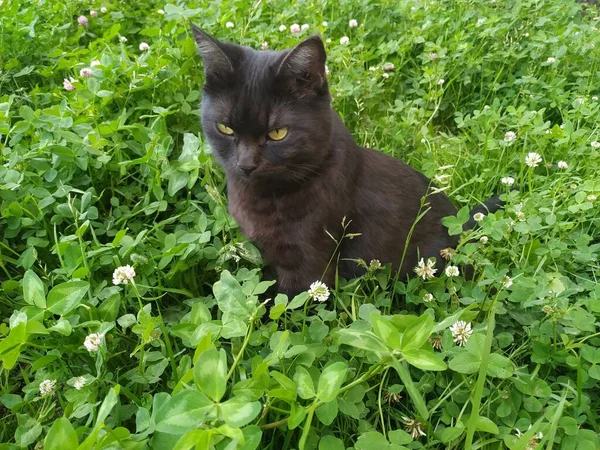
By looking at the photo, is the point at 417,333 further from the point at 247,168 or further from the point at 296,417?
the point at 247,168

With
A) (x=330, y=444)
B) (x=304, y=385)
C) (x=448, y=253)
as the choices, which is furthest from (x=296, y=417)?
Answer: (x=448, y=253)

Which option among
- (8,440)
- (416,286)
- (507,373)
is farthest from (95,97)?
(507,373)

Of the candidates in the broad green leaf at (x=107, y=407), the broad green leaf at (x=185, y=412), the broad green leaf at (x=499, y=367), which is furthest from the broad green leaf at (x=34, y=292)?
the broad green leaf at (x=499, y=367)

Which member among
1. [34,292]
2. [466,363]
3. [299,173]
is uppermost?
[299,173]

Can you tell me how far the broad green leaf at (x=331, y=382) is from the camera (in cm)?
96

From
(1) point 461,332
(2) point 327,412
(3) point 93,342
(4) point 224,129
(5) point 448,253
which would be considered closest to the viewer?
(2) point 327,412

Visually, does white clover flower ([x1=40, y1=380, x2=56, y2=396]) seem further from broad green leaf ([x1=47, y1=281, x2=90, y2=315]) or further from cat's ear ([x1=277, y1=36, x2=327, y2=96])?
cat's ear ([x1=277, y1=36, x2=327, y2=96])

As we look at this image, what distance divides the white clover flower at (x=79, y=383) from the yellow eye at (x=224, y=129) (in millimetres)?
865

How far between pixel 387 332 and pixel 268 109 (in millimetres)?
859

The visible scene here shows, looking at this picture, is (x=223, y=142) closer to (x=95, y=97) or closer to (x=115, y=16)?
(x=95, y=97)

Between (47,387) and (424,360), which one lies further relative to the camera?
(47,387)

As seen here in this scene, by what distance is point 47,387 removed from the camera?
1.24 meters

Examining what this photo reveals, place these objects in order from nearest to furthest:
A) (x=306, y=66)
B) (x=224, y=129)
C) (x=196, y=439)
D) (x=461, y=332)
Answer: (x=196, y=439), (x=461, y=332), (x=306, y=66), (x=224, y=129)

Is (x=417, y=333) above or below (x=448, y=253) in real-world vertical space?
above
